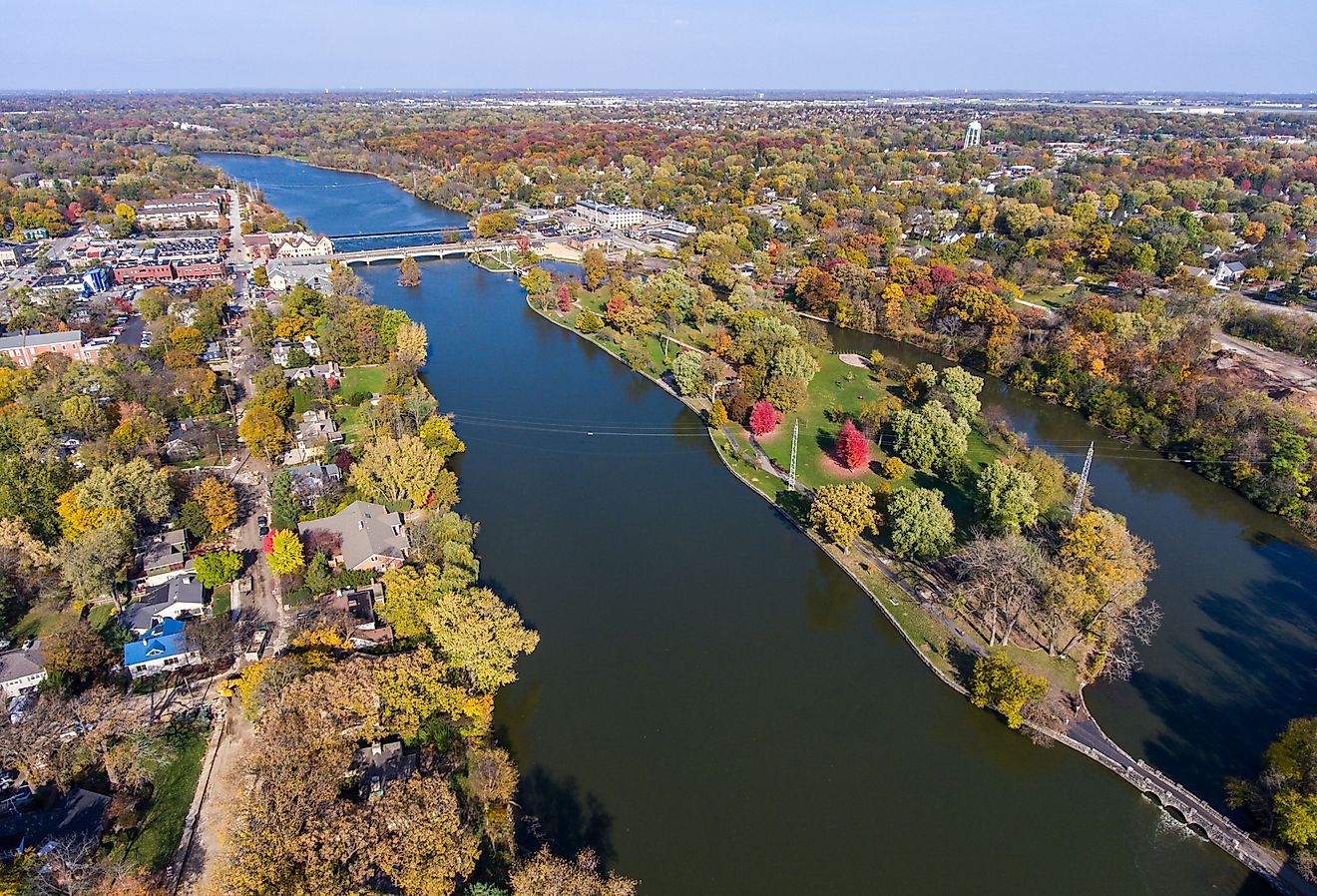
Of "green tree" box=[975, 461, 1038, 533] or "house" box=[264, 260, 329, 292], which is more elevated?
"house" box=[264, 260, 329, 292]

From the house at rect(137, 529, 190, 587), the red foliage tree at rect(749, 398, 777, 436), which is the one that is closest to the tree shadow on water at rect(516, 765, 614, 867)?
the house at rect(137, 529, 190, 587)

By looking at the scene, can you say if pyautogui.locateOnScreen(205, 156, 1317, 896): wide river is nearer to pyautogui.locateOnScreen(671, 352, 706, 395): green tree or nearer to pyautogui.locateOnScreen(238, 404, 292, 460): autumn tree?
pyautogui.locateOnScreen(671, 352, 706, 395): green tree

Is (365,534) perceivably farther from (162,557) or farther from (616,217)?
(616,217)

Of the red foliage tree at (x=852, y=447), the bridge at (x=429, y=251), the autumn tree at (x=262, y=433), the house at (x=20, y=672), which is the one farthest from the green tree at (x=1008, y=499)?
the bridge at (x=429, y=251)

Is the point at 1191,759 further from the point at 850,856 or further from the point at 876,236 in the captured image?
the point at 876,236

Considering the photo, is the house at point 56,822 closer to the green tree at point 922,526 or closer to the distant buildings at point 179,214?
the green tree at point 922,526

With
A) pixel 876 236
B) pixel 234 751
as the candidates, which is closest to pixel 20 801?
pixel 234 751

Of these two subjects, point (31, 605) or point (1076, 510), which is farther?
point (1076, 510)
